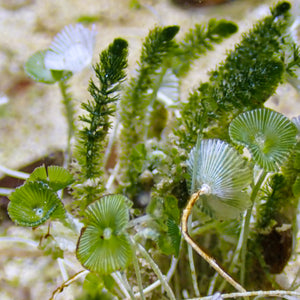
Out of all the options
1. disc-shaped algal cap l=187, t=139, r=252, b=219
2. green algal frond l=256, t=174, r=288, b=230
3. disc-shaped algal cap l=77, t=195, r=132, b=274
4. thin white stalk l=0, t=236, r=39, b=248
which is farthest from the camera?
thin white stalk l=0, t=236, r=39, b=248

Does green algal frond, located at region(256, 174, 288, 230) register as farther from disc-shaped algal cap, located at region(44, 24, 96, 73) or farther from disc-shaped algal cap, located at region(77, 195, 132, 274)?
disc-shaped algal cap, located at region(44, 24, 96, 73)

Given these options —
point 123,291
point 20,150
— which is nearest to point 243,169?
point 123,291

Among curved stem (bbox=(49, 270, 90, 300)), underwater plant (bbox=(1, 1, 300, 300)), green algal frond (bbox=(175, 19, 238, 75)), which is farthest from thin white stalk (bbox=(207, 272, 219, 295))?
green algal frond (bbox=(175, 19, 238, 75))

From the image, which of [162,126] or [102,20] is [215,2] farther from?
[162,126]

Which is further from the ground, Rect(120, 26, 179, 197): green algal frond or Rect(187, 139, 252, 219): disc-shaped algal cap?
Rect(120, 26, 179, 197): green algal frond

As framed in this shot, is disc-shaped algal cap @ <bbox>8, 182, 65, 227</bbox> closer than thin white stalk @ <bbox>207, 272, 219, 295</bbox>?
Yes

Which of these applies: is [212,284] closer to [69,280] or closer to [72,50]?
[69,280]

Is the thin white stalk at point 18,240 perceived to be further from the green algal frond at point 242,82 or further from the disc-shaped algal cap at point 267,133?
the disc-shaped algal cap at point 267,133
